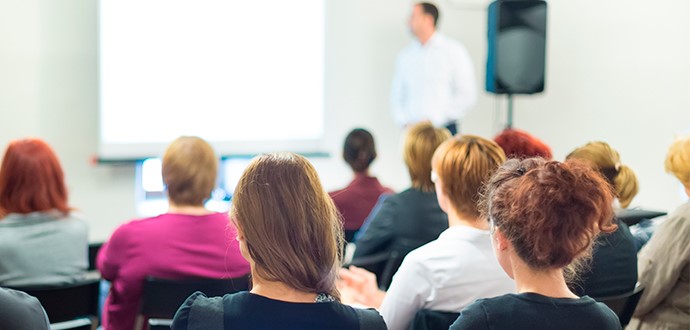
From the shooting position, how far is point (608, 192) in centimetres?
186

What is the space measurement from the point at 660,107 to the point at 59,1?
13.7 feet

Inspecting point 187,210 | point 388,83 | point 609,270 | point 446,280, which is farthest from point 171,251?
point 388,83

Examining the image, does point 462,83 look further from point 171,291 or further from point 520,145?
point 171,291

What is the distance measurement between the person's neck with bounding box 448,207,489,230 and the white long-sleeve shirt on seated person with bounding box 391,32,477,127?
13.1 feet

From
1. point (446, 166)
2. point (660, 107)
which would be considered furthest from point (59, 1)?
point (660, 107)

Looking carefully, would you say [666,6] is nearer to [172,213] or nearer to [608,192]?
[172,213]

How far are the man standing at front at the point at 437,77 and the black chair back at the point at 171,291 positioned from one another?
4.03m

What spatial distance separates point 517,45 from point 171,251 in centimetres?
398

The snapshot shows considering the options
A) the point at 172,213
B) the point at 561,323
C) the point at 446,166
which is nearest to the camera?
the point at 561,323

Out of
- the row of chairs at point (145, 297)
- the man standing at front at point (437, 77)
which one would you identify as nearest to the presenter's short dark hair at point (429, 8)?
the man standing at front at point (437, 77)

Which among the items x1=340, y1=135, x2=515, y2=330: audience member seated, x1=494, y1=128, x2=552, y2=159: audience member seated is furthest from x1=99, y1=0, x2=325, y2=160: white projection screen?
x1=340, y1=135, x2=515, y2=330: audience member seated

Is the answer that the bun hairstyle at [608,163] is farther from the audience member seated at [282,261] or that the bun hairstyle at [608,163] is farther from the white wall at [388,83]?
the white wall at [388,83]

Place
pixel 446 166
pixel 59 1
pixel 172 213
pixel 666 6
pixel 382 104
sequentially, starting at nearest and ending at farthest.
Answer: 1. pixel 446 166
2. pixel 172 213
3. pixel 59 1
4. pixel 666 6
5. pixel 382 104

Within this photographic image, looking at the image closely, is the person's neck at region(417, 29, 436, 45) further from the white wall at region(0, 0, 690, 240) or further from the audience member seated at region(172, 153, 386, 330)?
the audience member seated at region(172, 153, 386, 330)
